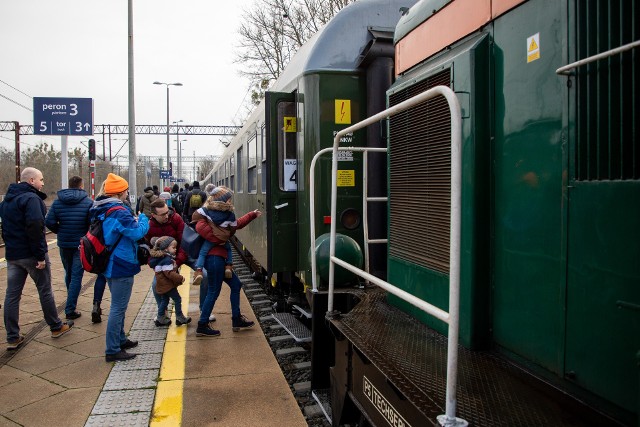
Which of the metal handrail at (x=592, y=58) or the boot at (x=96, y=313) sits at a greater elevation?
the metal handrail at (x=592, y=58)

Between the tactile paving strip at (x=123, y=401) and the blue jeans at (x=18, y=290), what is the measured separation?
1742 millimetres

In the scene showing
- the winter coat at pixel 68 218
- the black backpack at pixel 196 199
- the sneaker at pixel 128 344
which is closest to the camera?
the sneaker at pixel 128 344

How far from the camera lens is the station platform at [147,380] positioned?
3.63 metres

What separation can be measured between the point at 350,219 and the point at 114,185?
93.5 inches

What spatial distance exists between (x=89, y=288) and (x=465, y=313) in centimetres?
740

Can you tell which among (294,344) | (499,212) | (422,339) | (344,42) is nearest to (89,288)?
(294,344)

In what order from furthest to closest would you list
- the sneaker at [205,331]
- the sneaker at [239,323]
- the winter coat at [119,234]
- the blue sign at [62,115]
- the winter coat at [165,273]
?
the blue sign at [62,115]
the sneaker at [239,323]
the winter coat at [165,273]
the sneaker at [205,331]
the winter coat at [119,234]

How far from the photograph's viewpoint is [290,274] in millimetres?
5902

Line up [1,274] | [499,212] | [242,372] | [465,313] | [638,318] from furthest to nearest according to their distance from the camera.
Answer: [1,274], [242,372], [465,313], [499,212], [638,318]

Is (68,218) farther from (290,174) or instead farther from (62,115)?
(62,115)

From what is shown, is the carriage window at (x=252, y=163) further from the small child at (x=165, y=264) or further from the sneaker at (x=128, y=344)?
the sneaker at (x=128, y=344)

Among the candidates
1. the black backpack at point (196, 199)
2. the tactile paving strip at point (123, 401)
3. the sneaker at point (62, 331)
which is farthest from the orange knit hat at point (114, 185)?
the black backpack at point (196, 199)

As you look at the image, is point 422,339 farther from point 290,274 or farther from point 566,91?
point 290,274

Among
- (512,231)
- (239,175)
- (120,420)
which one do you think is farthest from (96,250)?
(239,175)
